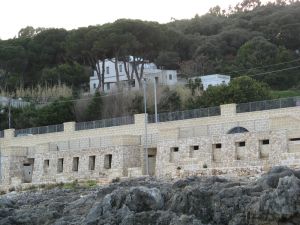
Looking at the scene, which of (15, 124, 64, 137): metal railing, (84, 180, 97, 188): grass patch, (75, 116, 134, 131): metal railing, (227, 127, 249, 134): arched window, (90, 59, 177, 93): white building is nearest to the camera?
(227, 127, 249, 134): arched window

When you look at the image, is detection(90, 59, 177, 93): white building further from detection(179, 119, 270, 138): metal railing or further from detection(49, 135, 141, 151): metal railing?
detection(179, 119, 270, 138): metal railing

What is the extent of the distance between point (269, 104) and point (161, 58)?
32.3 metres

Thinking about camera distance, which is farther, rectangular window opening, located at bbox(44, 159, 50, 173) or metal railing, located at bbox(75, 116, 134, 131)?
rectangular window opening, located at bbox(44, 159, 50, 173)

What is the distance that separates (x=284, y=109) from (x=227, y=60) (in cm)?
3876

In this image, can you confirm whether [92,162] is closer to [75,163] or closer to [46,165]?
[75,163]

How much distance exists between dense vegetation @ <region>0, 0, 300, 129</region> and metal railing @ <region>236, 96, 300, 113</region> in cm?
845

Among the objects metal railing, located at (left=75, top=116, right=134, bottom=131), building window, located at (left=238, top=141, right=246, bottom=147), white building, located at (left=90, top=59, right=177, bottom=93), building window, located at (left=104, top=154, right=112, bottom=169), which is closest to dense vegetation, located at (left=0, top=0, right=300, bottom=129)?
white building, located at (left=90, top=59, right=177, bottom=93)

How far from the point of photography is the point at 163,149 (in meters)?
41.8

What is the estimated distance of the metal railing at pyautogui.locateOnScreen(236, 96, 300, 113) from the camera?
40.8m

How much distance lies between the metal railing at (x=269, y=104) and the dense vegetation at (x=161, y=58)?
333 inches

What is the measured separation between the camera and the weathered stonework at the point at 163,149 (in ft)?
121

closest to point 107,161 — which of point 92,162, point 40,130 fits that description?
point 92,162

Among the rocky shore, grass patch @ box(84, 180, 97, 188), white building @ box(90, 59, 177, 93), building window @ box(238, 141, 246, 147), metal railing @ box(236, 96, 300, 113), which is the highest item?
white building @ box(90, 59, 177, 93)

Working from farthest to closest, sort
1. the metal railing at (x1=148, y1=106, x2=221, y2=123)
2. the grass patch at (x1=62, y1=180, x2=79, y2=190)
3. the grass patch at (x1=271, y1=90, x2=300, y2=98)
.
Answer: the grass patch at (x1=271, y1=90, x2=300, y2=98)
the metal railing at (x1=148, y1=106, x2=221, y2=123)
the grass patch at (x1=62, y1=180, x2=79, y2=190)
